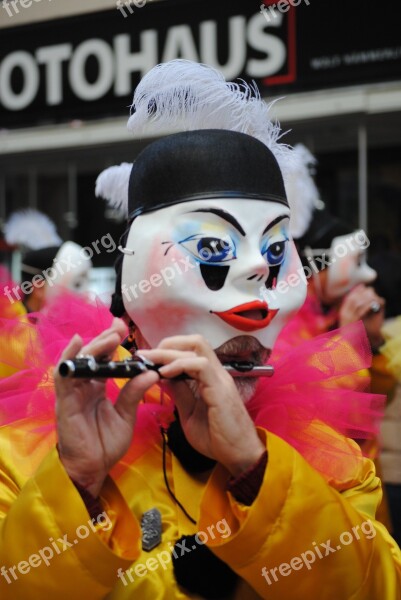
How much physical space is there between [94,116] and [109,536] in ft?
17.8

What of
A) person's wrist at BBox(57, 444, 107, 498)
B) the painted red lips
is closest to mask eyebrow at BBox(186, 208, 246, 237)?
the painted red lips

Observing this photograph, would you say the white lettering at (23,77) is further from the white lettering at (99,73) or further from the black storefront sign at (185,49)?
the white lettering at (99,73)

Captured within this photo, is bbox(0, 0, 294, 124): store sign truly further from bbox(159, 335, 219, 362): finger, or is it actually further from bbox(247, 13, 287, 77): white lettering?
bbox(159, 335, 219, 362): finger

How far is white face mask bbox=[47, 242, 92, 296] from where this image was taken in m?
4.41

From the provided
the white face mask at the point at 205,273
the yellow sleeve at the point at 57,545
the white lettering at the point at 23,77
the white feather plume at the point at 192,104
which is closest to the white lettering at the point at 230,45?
the white lettering at the point at 23,77

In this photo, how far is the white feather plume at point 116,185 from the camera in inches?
71.5

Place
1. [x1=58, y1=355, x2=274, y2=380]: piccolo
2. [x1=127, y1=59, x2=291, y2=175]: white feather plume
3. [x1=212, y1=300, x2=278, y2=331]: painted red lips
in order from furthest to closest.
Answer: [x1=127, y1=59, x2=291, y2=175]: white feather plume, [x1=212, y1=300, x2=278, y2=331]: painted red lips, [x1=58, y1=355, x2=274, y2=380]: piccolo

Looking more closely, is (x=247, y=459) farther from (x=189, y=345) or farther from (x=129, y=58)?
(x=129, y=58)

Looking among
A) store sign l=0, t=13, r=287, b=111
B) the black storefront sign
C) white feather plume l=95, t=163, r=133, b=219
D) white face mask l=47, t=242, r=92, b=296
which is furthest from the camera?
store sign l=0, t=13, r=287, b=111

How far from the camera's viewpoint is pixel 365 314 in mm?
3430

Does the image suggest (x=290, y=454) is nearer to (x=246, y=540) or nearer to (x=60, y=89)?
(x=246, y=540)

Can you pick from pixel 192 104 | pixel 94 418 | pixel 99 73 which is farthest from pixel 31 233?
pixel 94 418

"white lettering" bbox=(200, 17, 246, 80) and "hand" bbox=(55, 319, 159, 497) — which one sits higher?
"white lettering" bbox=(200, 17, 246, 80)

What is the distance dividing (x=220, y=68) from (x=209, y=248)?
4648mm
